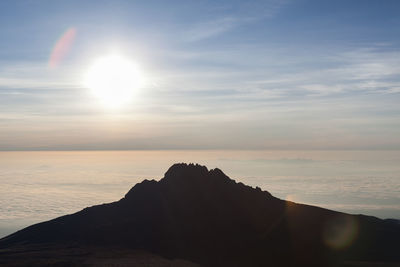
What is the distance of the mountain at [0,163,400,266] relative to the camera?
341 feet

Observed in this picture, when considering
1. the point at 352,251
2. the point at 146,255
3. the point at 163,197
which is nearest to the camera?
the point at 146,255

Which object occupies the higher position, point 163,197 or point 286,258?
point 163,197

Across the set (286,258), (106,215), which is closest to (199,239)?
(286,258)

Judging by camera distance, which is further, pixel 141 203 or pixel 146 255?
pixel 141 203

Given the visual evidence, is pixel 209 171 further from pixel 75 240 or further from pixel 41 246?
pixel 41 246

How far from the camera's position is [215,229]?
112375 millimetres

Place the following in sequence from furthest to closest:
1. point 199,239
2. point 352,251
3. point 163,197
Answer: point 163,197 → point 352,251 → point 199,239

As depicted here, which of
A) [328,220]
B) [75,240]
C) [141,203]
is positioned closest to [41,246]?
[75,240]

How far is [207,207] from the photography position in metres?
120

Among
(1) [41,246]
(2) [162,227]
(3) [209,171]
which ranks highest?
(3) [209,171]

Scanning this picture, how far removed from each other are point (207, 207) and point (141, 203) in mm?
20493

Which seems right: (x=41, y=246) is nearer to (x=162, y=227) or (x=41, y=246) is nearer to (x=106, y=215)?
(x=106, y=215)

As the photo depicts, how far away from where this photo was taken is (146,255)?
3932 inches

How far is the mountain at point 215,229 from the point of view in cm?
10394
